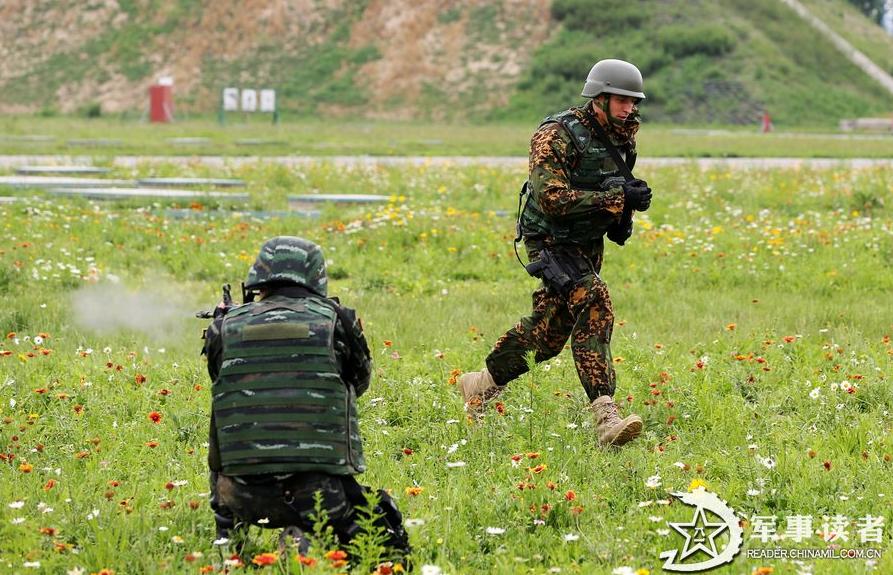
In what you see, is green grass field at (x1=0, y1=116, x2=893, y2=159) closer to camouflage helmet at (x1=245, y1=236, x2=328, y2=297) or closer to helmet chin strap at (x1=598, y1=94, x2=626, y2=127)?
helmet chin strap at (x1=598, y1=94, x2=626, y2=127)

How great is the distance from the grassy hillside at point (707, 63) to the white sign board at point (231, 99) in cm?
996

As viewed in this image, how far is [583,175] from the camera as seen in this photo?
19.3ft

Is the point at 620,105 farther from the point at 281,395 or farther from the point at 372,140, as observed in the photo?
the point at 372,140

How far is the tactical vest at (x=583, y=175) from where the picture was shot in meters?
5.82

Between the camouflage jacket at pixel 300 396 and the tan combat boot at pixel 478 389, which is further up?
the camouflage jacket at pixel 300 396

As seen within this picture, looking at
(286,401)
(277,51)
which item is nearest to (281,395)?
(286,401)

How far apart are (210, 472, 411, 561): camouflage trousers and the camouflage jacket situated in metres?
0.06

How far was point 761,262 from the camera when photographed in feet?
35.1

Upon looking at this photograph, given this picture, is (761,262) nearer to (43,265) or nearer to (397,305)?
(397,305)

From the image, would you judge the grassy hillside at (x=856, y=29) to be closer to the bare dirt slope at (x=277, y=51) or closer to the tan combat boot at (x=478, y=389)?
the bare dirt slope at (x=277, y=51)

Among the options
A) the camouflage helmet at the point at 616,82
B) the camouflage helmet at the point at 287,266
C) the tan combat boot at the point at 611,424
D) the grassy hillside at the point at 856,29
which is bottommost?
the tan combat boot at the point at 611,424

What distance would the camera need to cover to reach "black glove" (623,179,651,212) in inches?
225

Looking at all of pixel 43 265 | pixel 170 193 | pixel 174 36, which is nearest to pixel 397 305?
pixel 43 265

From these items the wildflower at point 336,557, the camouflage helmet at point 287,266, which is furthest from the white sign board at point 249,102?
the wildflower at point 336,557
